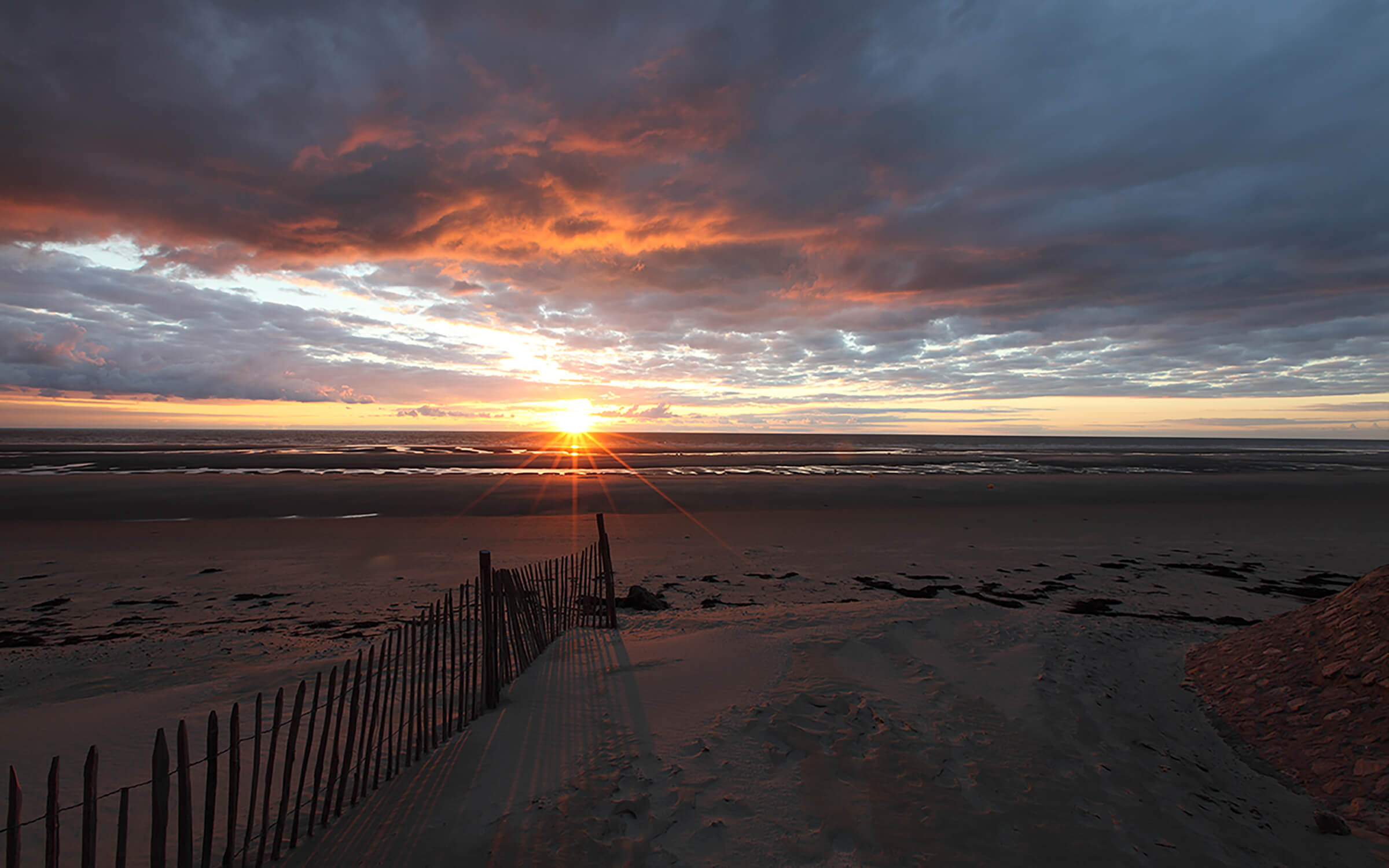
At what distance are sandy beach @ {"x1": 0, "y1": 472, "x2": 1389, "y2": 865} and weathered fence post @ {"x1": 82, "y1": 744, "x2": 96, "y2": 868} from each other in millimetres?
1360

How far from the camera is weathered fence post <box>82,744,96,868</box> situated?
2816mm

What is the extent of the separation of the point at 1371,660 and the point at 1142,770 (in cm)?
331

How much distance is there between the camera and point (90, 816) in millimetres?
2977

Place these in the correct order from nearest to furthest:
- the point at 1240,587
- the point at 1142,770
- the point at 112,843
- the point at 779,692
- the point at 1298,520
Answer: the point at 112,843, the point at 1142,770, the point at 779,692, the point at 1240,587, the point at 1298,520

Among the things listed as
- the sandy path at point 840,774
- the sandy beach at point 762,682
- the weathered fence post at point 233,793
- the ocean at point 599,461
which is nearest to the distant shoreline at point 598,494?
the sandy beach at point 762,682

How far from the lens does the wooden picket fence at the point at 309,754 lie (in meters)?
3.06

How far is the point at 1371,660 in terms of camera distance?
6137 millimetres

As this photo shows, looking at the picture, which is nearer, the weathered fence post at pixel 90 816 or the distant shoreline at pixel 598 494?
the weathered fence post at pixel 90 816

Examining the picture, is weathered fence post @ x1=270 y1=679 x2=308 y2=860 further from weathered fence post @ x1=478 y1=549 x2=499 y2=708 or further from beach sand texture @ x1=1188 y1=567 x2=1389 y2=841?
beach sand texture @ x1=1188 y1=567 x2=1389 y2=841

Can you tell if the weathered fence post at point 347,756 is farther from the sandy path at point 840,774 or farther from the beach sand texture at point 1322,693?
the beach sand texture at point 1322,693

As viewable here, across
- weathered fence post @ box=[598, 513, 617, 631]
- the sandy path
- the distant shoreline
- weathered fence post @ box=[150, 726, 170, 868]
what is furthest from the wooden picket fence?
the distant shoreline

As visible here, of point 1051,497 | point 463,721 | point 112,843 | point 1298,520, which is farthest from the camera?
point 1051,497

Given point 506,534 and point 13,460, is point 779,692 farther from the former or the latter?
point 13,460

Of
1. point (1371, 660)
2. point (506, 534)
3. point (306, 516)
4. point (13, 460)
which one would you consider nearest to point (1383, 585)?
point (1371, 660)
